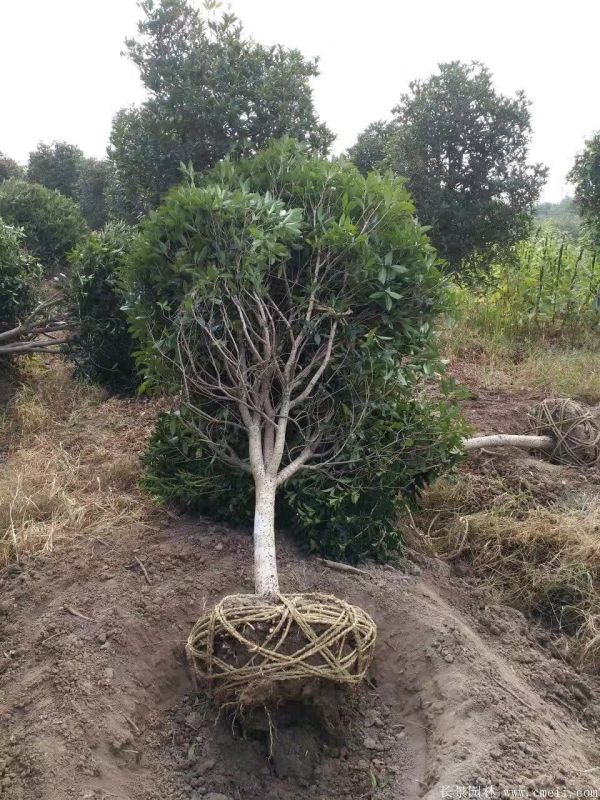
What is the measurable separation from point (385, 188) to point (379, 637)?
2555 mm

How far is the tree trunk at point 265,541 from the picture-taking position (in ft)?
11.0

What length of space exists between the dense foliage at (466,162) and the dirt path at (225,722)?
493cm

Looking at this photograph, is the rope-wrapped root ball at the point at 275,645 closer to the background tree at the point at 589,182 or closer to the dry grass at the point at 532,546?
the dry grass at the point at 532,546

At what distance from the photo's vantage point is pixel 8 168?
56.9 ft

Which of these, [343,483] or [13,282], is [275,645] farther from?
[13,282]

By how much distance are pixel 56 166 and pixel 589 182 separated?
11.5m

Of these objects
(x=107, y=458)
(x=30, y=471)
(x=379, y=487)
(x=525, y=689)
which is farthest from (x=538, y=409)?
(x=30, y=471)

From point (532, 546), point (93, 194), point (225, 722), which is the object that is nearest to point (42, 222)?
point (93, 194)

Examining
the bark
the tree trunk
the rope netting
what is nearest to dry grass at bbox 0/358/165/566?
the tree trunk

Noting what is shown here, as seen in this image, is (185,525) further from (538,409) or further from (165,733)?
(538,409)

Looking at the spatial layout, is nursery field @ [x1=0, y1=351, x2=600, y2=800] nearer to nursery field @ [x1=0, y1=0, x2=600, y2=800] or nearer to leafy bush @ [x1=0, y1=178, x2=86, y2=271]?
Result: nursery field @ [x1=0, y1=0, x2=600, y2=800]

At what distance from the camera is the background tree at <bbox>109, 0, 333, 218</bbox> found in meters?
6.66

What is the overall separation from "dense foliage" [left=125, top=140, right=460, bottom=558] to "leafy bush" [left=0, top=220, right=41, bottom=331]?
11.6 ft

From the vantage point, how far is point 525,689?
11.2ft
